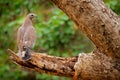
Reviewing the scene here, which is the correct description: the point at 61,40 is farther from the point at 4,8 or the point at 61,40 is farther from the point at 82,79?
the point at 82,79

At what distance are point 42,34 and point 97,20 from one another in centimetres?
297

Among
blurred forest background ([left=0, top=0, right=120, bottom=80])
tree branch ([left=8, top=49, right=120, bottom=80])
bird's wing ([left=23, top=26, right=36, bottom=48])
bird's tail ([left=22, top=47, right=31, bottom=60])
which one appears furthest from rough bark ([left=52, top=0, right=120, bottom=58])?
blurred forest background ([left=0, top=0, right=120, bottom=80])

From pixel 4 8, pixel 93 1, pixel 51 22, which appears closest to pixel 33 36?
pixel 93 1

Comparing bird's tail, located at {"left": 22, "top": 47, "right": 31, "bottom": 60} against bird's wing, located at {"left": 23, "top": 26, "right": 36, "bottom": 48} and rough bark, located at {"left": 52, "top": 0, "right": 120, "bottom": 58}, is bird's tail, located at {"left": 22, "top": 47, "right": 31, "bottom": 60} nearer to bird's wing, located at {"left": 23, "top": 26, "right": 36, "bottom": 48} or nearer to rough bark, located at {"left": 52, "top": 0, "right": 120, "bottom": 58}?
bird's wing, located at {"left": 23, "top": 26, "right": 36, "bottom": 48}

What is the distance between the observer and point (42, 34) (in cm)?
665

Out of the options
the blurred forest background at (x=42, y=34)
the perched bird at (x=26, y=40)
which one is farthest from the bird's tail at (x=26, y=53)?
the blurred forest background at (x=42, y=34)

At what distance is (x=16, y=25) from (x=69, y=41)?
79cm

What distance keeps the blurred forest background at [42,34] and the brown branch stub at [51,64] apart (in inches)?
74.4

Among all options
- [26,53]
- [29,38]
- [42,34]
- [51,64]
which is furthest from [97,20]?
[42,34]

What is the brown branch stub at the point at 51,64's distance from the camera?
4031 mm

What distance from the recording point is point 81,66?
13.0 ft

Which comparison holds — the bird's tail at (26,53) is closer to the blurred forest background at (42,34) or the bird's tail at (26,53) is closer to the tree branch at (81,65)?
the tree branch at (81,65)

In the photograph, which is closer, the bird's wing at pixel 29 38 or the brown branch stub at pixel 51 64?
the brown branch stub at pixel 51 64

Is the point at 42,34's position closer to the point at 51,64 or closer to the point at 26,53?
the point at 26,53
